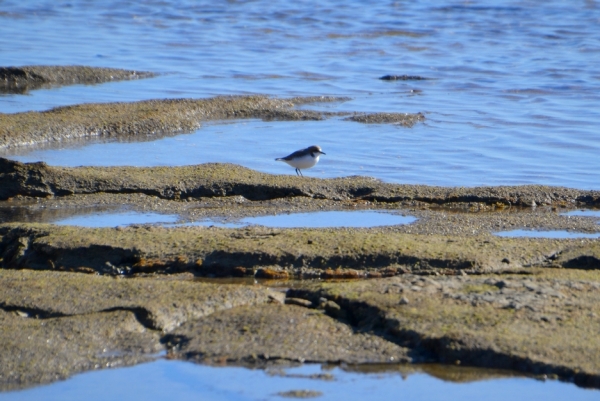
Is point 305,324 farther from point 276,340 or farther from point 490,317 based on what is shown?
point 490,317

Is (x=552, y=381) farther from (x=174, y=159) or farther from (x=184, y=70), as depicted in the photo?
(x=184, y=70)

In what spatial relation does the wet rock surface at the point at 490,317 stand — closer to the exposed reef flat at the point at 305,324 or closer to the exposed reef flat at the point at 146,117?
the exposed reef flat at the point at 305,324

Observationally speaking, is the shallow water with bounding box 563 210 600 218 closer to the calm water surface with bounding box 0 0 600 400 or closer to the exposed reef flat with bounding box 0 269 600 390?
the calm water surface with bounding box 0 0 600 400

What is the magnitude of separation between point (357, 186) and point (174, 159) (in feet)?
7.78

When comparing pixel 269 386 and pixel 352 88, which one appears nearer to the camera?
pixel 269 386

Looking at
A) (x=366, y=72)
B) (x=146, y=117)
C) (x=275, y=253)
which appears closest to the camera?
(x=275, y=253)

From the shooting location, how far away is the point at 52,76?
14.9m

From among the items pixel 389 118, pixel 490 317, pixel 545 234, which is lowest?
pixel 389 118

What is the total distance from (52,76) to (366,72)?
236 inches

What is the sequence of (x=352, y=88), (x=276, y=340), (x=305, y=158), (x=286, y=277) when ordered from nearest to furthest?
(x=276, y=340)
(x=286, y=277)
(x=305, y=158)
(x=352, y=88)

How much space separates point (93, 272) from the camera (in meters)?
5.16

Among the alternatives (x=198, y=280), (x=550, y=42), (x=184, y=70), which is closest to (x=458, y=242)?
(x=198, y=280)

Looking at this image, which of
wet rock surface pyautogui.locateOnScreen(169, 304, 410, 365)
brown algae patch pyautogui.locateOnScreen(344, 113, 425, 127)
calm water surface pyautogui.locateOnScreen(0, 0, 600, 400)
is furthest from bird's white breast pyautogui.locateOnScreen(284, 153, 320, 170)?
wet rock surface pyautogui.locateOnScreen(169, 304, 410, 365)

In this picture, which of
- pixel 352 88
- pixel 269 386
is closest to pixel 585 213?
pixel 269 386
